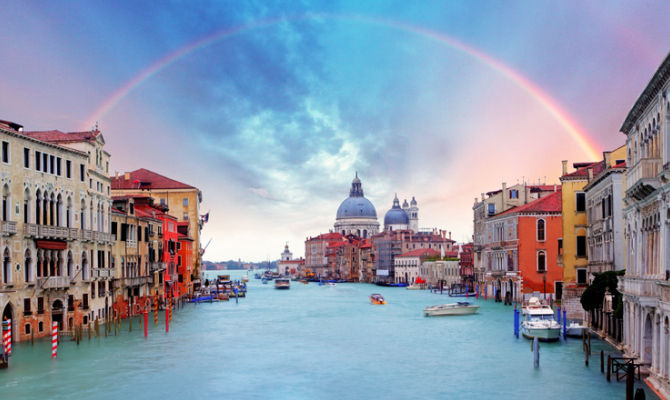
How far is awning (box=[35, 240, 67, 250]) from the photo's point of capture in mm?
29578

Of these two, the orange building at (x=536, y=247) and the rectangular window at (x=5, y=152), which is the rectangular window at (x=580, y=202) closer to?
the orange building at (x=536, y=247)

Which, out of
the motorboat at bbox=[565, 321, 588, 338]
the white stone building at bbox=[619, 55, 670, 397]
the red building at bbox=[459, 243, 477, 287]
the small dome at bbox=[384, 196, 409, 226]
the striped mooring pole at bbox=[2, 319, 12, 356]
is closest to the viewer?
the white stone building at bbox=[619, 55, 670, 397]

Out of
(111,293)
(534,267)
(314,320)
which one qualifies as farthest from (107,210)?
(534,267)

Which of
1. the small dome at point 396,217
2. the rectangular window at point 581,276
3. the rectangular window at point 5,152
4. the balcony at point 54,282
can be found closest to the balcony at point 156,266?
the balcony at point 54,282

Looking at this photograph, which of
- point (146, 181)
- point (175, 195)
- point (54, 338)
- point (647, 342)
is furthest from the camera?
point (175, 195)

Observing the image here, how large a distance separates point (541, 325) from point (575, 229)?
12388mm

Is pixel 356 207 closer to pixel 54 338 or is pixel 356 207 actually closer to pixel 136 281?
pixel 136 281

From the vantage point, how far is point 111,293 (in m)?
38.2

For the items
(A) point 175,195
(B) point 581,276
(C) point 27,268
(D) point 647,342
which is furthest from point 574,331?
(A) point 175,195

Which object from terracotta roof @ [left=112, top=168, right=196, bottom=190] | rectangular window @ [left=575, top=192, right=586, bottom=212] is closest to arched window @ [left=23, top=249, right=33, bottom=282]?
rectangular window @ [left=575, top=192, right=586, bottom=212]

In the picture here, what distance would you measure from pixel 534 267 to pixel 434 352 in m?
23.0

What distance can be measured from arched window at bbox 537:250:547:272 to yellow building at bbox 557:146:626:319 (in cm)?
676

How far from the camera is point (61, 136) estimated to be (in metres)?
33.0

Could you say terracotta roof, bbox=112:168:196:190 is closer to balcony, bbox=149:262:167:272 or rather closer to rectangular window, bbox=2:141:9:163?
balcony, bbox=149:262:167:272
